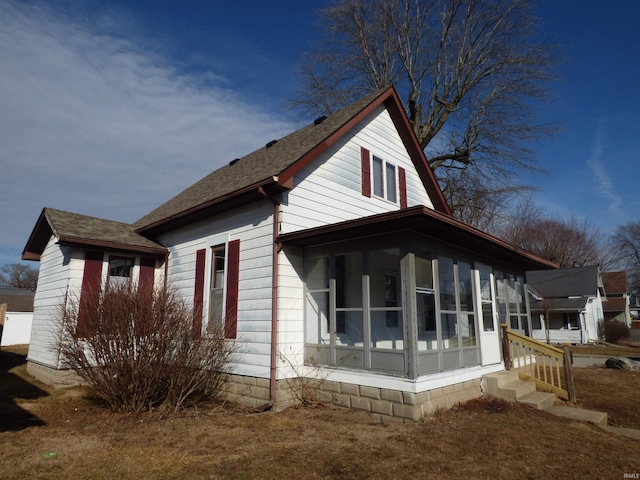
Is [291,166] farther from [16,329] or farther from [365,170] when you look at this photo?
[16,329]

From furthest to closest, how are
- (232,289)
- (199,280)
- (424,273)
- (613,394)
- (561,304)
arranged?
(561,304), (199,280), (613,394), (232,289), (424,273)

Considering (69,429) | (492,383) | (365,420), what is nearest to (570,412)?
(492,383)

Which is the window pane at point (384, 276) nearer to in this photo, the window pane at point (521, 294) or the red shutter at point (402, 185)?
the red shutter at point (402, 185)

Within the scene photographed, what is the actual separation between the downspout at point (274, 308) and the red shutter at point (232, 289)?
3.86 ft

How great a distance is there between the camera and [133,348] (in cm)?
671

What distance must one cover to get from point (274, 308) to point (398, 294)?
2.57 metres

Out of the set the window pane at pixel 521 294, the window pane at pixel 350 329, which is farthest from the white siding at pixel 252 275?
the window pane at pixel 521 294

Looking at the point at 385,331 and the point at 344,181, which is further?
the point at 344,181

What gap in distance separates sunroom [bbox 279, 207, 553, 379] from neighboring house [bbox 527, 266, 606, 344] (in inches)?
944

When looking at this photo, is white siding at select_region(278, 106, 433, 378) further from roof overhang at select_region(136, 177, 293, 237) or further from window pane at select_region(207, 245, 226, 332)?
window pane at select_region(207, 245, 226, 332)

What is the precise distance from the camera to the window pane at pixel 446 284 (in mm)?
7809

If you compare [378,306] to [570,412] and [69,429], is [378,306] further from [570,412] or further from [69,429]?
[69,429]

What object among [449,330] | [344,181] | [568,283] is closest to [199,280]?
[344,181]

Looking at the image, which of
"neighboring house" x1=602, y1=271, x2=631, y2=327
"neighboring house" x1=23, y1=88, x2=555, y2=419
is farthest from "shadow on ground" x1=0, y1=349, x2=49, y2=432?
"neighboring house" x1=602, y1=271, x2=631, y2=327
